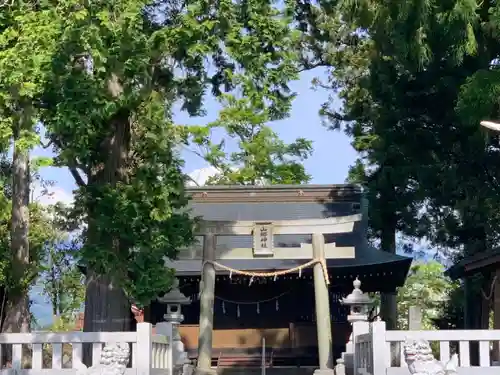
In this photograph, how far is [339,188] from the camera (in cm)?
1805

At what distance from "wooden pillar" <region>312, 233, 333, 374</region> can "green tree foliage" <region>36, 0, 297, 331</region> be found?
3277 millimetres

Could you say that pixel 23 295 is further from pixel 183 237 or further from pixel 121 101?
pixel 121 101

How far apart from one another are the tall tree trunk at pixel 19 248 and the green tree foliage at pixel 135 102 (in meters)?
1.90

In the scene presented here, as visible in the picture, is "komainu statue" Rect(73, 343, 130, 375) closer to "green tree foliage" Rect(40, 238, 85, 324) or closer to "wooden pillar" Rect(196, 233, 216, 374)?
"wooden pillar" Rect(196, 233, 216, 374)

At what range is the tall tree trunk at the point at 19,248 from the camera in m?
11.1

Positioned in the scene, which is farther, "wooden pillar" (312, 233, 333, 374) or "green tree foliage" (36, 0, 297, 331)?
"wooden pillar" (312, 233, 333, 374)

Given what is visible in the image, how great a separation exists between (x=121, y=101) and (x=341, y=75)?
13.6 metres

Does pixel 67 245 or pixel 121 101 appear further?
pixel 67 245

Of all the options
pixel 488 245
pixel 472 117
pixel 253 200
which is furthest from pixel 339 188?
pixel 472 117

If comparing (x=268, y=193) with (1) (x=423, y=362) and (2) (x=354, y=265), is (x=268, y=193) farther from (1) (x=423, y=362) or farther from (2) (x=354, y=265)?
(1) (x=423, y=362)

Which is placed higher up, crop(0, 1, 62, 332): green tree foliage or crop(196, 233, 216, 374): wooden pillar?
crop(0, 1, 62, 332): green tree foliage

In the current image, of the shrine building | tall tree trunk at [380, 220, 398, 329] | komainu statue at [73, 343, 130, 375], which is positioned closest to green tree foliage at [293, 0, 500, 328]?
tall tree trunk at [380, 220, 398, 329]

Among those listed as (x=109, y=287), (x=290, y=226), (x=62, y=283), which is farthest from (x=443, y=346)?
(x=62, y=283)

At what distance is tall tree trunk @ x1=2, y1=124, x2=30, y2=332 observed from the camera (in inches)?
438
